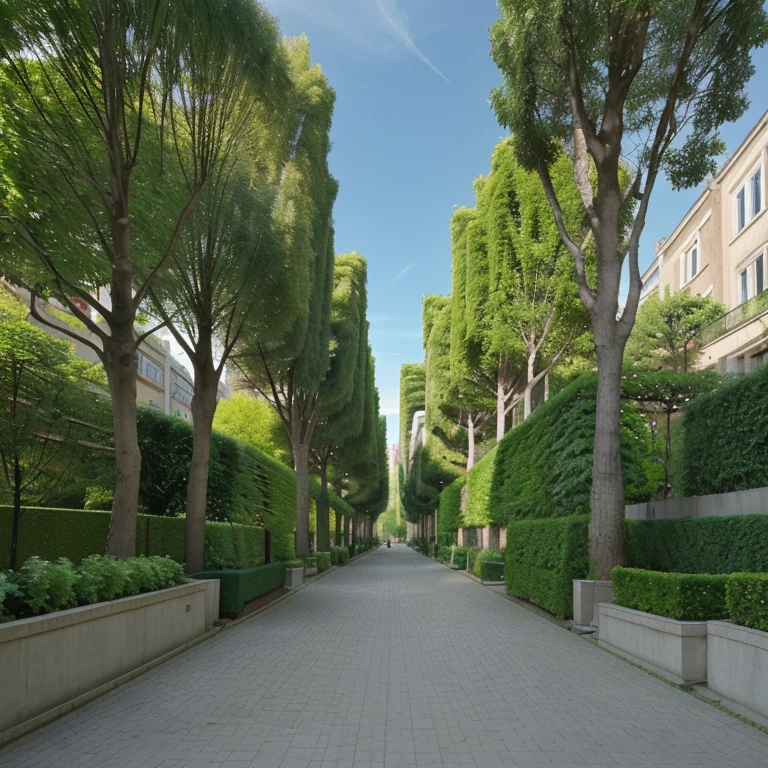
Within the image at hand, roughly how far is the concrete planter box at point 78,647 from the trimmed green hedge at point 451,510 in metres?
27.8

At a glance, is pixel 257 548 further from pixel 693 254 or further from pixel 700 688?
pixel 693 254

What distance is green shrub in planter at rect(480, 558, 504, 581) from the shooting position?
2331cm

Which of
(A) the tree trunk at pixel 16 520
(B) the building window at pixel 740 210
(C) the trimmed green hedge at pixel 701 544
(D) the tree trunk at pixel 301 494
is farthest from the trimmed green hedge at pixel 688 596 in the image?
(B) the building window at pixel 740 210

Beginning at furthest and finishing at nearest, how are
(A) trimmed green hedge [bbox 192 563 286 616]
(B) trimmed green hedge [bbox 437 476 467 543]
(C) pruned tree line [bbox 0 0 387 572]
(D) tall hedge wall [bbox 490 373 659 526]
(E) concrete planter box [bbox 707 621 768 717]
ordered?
(B) trimmed green hedge [bbox 437 476 467 543] < (D) tall hedge wall [bbox 490 373 659 526] < (A) trimmed green hedge [bbox 192 563 286 616] < (C) pruned tree line [bbox 0 0 387 572] < (E) concrete planter box [bbox 707 621 768 717]

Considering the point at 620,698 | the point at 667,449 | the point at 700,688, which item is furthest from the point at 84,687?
the point at 667,449

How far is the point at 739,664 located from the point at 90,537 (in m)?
11.6

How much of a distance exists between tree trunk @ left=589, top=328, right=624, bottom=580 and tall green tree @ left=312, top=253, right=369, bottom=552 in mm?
16528

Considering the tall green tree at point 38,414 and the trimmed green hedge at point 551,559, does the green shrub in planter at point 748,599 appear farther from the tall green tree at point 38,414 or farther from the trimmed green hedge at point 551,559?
the tall green tree at point 38,414

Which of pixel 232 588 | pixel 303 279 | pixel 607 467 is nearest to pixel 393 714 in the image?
pixel 607 467

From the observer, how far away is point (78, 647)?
21.7ft

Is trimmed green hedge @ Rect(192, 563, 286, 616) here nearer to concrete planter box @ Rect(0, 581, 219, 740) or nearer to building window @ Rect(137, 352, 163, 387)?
concrete planter box @ Rect(0, 581, 219, 740)

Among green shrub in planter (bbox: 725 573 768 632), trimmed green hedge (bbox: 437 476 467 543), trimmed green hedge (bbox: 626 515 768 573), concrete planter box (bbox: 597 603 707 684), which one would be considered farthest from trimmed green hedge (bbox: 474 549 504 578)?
green shrub in planter (bbox: 725 573 768 632)

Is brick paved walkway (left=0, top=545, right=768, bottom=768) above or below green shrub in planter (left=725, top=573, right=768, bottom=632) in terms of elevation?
below

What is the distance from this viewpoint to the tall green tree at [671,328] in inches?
1136
